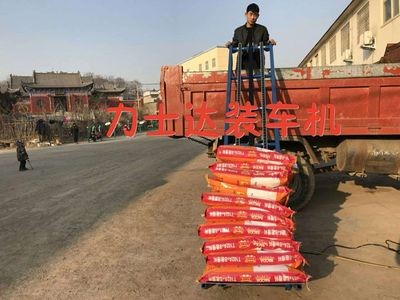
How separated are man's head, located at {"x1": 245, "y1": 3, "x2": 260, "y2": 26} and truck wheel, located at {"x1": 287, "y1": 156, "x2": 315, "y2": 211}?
2.08m

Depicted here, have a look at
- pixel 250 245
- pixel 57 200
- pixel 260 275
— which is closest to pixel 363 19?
pixel 57 200

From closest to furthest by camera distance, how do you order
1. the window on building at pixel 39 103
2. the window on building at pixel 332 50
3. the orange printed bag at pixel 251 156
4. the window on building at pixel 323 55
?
the orange printed bag at pixel 251 156 < the window on building at pixel 332 50 < the window on building at pixel 323 55 < the window on building at pixel 39 103

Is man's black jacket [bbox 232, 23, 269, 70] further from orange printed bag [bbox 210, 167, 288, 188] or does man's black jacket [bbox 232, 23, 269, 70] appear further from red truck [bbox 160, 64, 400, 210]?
orange printed bag [bbox 210, 167, 288, 188]

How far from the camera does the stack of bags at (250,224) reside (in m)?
3.11

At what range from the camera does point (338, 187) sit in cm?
719

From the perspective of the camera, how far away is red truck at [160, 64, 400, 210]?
204 inches

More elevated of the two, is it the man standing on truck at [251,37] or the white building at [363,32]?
the white building at [363,32]

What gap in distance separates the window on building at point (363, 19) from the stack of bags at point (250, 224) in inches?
583

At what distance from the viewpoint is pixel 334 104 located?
5301 mm

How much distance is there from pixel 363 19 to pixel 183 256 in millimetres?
15981
